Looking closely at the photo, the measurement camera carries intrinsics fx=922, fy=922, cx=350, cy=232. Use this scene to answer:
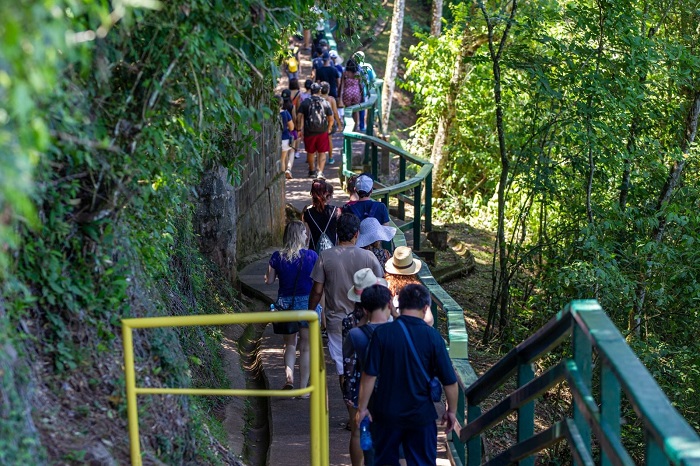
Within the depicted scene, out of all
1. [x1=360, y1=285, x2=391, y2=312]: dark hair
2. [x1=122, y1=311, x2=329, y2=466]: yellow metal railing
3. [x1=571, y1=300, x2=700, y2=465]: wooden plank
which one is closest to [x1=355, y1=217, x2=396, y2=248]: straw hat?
[x1=360, y1=285, x2=391, y2=312]: dark hair

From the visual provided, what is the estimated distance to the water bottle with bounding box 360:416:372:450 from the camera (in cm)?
543

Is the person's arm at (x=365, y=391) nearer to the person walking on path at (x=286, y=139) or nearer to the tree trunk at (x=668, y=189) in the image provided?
the tree trunk at (x=668, y=189)

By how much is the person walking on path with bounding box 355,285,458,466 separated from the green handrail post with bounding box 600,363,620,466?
6.39ft

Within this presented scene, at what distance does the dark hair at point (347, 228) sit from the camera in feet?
22.8

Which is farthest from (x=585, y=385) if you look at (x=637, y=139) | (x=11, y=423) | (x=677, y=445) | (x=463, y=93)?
(x=463, y=93)

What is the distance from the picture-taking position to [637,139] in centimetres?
1103

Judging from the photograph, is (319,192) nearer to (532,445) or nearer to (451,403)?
(451,403)

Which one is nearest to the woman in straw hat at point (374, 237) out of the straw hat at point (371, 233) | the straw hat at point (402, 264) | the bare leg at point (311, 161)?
the straw hat at point (371, 233)

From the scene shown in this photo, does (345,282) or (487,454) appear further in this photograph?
(487,454)

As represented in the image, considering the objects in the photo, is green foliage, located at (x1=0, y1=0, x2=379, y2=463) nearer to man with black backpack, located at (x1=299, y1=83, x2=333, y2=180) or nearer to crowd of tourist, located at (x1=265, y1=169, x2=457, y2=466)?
crowd of tourist, located at (x1=265, y1=169, x2=457, y2=466)

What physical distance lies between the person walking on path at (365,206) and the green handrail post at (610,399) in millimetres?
5355

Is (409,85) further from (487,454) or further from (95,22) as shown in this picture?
(95,22)

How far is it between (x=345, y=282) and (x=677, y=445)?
173 inches

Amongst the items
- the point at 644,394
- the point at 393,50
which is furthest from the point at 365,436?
the point at 393,50
